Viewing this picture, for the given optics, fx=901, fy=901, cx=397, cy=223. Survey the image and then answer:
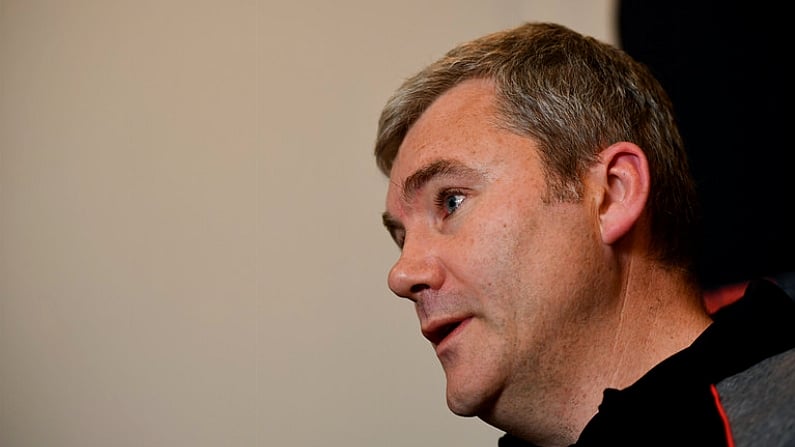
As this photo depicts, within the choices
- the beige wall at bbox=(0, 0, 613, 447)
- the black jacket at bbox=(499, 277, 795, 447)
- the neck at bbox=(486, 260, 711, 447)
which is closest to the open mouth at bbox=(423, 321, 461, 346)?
the neck at bbox=(486, 260, 711, 447)

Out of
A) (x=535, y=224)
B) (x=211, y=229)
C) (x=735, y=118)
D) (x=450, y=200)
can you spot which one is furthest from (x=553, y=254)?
(x=211, y=229)

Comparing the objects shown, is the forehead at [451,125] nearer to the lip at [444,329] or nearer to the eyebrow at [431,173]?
the eyebrow at [431,173]

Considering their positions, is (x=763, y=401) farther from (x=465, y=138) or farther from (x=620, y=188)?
(x=465, y=138)

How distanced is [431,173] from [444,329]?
7.6 inches

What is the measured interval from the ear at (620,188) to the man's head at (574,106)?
0.07 feet

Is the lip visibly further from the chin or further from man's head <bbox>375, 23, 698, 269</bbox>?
man's head <bbox>375, 23, 698, 269</bbox>

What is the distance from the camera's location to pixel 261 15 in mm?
1704

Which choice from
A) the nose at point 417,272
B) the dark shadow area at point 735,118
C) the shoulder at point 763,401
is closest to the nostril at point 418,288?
the nose at point 417,272

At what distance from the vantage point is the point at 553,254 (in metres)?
1.03

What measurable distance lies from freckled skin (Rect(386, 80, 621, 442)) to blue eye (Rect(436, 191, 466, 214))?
0.01 metres

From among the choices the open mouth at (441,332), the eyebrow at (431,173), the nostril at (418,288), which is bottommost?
the open mouth at (441,332)

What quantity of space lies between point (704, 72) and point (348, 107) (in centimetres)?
65

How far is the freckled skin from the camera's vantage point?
1034mm

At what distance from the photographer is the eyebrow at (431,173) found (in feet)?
3.55
